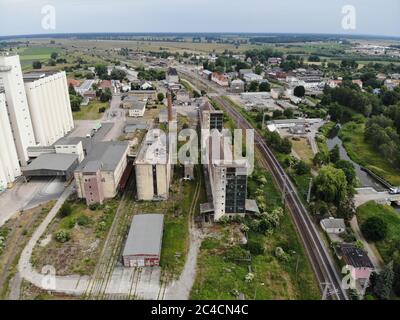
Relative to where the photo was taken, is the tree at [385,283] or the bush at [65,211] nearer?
the tree at [385,283]

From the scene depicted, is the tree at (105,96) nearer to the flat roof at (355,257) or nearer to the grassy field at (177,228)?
the grassy field at (177,228)

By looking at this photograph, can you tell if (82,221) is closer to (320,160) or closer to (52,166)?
(52,166)

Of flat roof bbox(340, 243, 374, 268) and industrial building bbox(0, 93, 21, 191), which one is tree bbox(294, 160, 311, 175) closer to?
flat roof bbox(340, 243, 374, 268)

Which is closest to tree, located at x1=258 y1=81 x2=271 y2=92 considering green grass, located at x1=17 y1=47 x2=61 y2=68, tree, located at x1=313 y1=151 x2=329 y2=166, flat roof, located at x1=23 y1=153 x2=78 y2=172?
tree, located at x1=313 y1=151 x2=329 y2=166

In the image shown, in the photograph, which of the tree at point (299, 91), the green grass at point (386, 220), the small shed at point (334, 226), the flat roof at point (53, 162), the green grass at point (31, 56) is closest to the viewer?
the green grass at point (386, 220)

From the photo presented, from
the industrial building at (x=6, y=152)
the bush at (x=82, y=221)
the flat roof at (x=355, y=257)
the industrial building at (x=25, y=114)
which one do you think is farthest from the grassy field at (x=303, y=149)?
the industrial building at (x=6, y=152)

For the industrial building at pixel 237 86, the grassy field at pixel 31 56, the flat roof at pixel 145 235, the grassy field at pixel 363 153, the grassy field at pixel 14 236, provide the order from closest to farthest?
the grassy field at pixel 14 236
the flat roof at pixel 145 235
the grassy field at pixel 363 153
the industrial building at pixel 237 86
the grassy field at pixel 31 56

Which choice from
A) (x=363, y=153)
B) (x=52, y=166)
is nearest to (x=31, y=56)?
(x=52, y=166)
